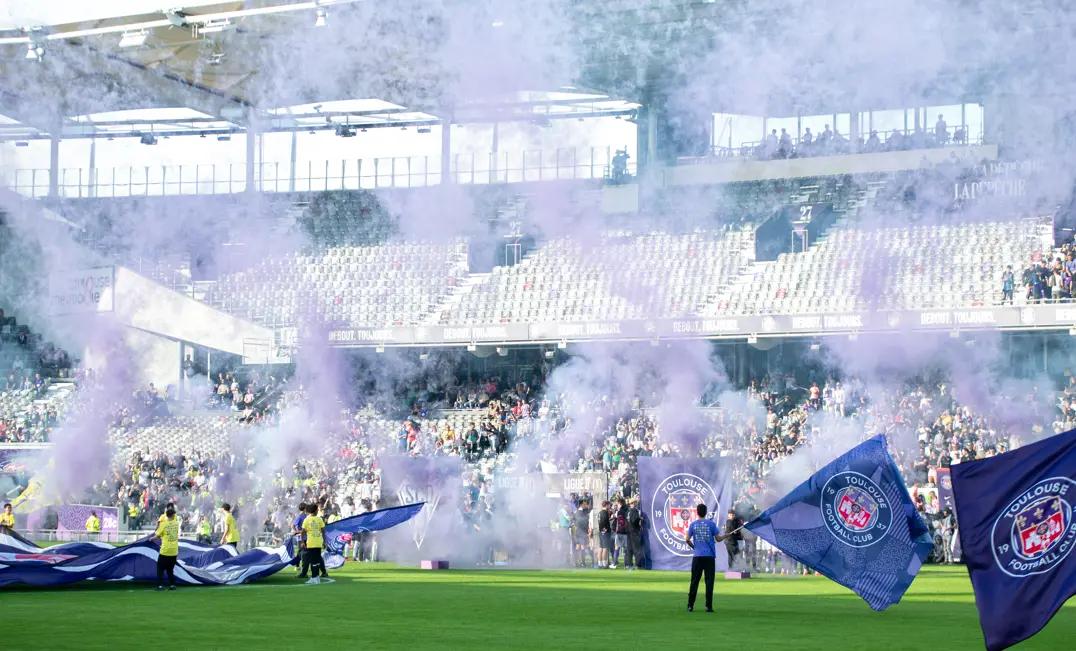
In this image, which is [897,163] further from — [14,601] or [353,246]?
[14,601]

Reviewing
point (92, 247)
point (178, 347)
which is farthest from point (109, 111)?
point (178, 347)

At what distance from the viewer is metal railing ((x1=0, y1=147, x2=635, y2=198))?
27969 mm

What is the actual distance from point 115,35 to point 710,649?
17276mm

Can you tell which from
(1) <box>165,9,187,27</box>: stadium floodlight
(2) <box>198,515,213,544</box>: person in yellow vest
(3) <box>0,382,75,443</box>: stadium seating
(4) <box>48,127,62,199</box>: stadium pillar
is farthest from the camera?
(3) <box>0,382,75,443</box>: stadium seating

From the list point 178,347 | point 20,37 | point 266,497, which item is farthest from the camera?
point 178,347

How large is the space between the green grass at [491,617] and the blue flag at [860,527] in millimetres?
469

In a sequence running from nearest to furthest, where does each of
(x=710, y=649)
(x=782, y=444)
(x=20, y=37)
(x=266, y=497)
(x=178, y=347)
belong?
(x=710, y=649)
(x=20, y=37)
(x=782, y=444)
(x=266, y=497)
(x=178, y=347)

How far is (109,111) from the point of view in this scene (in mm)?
29109

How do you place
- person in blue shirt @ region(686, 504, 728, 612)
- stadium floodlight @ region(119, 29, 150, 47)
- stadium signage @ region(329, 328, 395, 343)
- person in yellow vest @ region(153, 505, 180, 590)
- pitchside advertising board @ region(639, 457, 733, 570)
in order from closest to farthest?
person in blue shirt @ region(686, 504, 728, 612) → person in yellow vest @ region(153, 505, 180, 590) → pitchside advertising board @ region(639, 457, 733, 570) → stadium floodlight @ region(119, 29, 150, 47) → stadium signage @ region(329, 328, 395, 343)

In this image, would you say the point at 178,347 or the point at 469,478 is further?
the point at 178,347

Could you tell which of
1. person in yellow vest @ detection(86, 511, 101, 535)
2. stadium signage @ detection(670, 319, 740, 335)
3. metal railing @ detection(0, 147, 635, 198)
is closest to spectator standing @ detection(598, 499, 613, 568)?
stadium signage @ detection(670, 319, 740, 335)

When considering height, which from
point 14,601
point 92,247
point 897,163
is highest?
point 897,163

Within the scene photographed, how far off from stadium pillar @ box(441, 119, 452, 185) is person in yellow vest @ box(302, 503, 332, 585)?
296 inches

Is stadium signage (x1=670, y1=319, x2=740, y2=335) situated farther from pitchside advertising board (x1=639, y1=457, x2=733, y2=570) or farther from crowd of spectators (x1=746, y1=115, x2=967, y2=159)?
pitchside advertising board (x1=639, y1=457, x2=733, y2=570)
